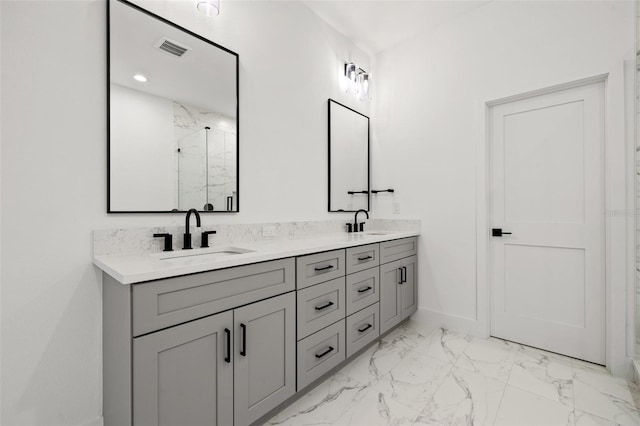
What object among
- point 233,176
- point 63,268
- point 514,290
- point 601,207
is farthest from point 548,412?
point 63,268

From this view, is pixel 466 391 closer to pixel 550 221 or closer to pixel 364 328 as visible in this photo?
pixel 364 328

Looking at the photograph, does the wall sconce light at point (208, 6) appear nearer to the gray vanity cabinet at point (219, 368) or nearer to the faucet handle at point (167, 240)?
the faucet handle at point (167, 240)

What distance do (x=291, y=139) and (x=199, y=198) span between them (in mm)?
927

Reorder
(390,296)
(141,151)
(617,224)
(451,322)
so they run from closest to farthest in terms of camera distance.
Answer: (141,151), (617,224), (390,296), (451,322)

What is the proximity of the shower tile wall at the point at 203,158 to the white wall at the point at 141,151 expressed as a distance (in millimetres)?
49

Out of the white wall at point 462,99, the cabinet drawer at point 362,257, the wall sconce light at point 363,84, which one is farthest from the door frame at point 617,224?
the wall sconce light at point 363,84

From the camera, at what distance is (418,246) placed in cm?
291

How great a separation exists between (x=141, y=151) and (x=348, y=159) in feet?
6.13

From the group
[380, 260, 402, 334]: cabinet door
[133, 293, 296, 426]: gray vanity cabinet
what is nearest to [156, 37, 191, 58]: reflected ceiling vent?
[133, 293, 296, 426]: gray vanity cabinet

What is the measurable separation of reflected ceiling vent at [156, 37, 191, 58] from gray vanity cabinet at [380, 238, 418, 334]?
1.87m

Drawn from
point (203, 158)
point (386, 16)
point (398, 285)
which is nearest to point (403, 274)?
point (398, 285)

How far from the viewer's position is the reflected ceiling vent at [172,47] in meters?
1.67

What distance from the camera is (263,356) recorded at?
144 cm

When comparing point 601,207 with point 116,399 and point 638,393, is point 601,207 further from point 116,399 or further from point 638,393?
point 116,399
